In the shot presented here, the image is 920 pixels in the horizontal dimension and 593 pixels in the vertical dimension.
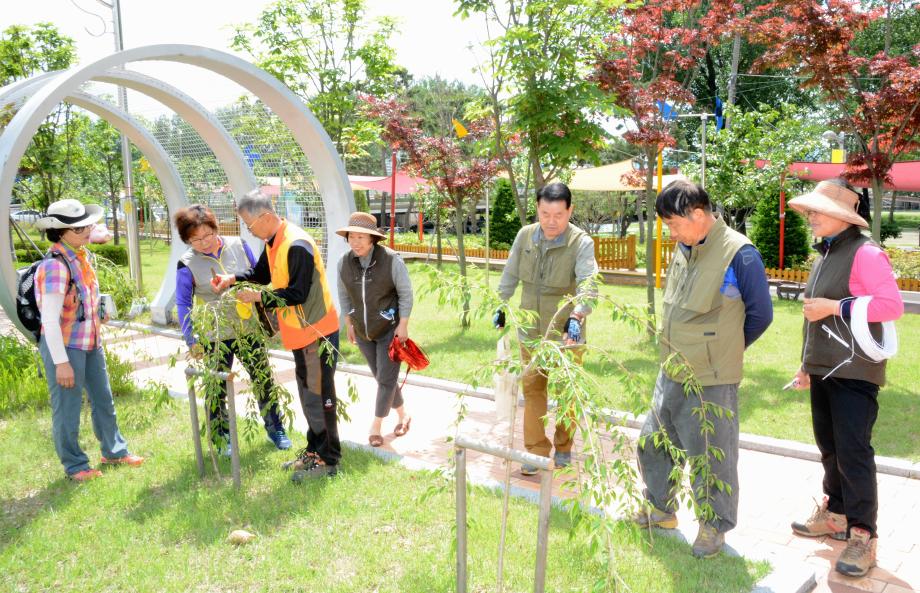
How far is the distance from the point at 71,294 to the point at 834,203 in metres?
4.28

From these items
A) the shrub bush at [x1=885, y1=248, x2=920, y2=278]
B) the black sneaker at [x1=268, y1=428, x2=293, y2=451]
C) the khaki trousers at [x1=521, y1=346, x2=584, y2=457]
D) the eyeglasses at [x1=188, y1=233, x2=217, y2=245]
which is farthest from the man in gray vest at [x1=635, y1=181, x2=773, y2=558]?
the shrub bush at [x1=885, y1=248, x2=920, y2=278]

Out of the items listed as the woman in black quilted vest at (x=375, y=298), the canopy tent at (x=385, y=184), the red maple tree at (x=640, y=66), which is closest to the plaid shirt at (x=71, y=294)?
the woman in black quilted vest at (x=375, y=298)

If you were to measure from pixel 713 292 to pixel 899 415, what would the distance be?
130 inches

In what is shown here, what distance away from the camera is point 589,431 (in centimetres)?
234

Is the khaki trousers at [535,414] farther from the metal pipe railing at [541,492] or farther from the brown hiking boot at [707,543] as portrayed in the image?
the metal pipe railing at [541,492]

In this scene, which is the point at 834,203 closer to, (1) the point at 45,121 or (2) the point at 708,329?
(2) the point at 708,329

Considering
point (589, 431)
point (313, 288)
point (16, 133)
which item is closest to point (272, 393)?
point (313, 288)

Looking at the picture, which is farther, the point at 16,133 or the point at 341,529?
the point at 16,133

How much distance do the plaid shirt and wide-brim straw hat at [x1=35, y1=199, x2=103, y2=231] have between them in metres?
0.15

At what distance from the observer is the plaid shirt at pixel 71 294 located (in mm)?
4246

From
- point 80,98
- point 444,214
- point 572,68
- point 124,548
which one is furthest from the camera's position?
point 444,214

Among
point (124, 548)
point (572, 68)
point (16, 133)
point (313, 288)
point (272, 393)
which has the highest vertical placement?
point (572, 68)

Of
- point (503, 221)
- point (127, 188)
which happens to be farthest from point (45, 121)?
point (503, 221)

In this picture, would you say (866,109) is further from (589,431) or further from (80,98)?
(80,98)
